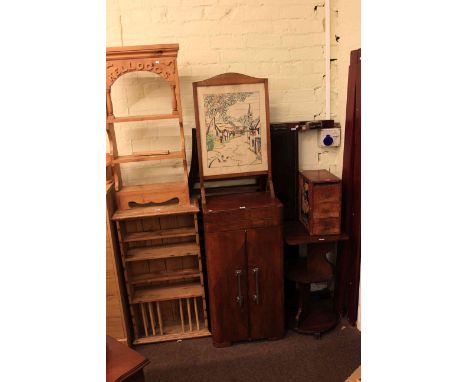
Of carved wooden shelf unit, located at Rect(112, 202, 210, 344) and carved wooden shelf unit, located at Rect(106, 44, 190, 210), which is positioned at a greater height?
carved wooden shelf unit, located at Rect(106, 44, 190, 210)

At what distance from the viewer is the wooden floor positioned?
6.52 ft

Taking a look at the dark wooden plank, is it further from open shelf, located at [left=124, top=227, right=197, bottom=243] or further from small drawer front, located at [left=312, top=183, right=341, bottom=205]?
open shelf, located at [left=124, top=227, right=197, bottom=243]

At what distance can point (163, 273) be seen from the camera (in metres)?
2.32

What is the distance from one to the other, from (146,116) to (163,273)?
39.7 inches

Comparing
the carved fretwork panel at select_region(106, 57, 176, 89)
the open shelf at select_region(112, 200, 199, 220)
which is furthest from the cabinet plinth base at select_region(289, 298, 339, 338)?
the carved fretwork panel at select_region(106, 57, 176, 89)

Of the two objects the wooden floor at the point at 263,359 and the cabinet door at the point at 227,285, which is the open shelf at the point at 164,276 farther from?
the wooden floor at the point at 263,359

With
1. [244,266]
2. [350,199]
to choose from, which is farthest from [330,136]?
[244,266]

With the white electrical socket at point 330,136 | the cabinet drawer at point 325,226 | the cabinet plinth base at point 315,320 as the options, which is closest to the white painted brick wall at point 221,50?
the white electrical socket at point 330,136


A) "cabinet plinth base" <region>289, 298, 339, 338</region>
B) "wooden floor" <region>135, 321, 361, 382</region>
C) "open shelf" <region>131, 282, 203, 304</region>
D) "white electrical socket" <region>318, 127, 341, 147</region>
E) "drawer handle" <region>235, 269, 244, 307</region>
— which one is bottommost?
"wooden floor" <region>135, 321, 361, 382</region>

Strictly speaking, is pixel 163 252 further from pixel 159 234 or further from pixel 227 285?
pixel 227 285

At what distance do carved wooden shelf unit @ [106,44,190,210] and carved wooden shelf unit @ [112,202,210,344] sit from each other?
0.08 metres
